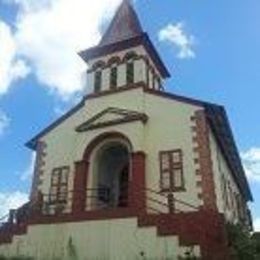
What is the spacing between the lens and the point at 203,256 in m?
16.7

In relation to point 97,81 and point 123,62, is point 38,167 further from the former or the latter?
point 123,62

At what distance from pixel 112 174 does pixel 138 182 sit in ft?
14.5

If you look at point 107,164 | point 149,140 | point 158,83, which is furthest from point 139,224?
point 158,83

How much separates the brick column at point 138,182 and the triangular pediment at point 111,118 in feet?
6.24

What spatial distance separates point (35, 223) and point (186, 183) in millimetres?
6531

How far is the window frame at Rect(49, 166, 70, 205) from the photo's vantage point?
2373cm

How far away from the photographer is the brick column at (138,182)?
68.4ft

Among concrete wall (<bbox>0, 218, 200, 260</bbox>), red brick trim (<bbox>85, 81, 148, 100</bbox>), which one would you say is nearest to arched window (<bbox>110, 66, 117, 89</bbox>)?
red brick trim (<bbox>85, 81, 148, 100</bbox>)

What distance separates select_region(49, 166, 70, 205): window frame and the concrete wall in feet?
12.2

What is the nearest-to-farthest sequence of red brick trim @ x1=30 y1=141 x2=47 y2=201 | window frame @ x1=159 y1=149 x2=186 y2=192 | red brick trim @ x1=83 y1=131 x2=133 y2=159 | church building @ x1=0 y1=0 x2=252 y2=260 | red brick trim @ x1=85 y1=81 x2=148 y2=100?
church building @ x1=0 y1=0 x2=252 y2=260 → window frame @ x1=159 y1=149 x2=186 y2=192 → red brick trim @ x1=83 y1=131 x2=133 y2=159 → red brick trim @ x1=30 y1=141 x2=47 y2=201 → red brick trim @ x1=85 y1=81 x2=148 y2=100

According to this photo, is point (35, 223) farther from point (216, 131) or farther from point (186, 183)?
point (216, 131)

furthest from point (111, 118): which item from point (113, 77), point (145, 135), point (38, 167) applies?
point (38, 167)

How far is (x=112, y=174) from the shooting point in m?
26.1

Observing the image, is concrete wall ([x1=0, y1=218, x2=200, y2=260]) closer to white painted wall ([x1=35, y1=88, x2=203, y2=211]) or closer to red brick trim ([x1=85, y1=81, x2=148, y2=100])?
white painted wall ([x1=35, y1=88, x2=203, y2=211])
